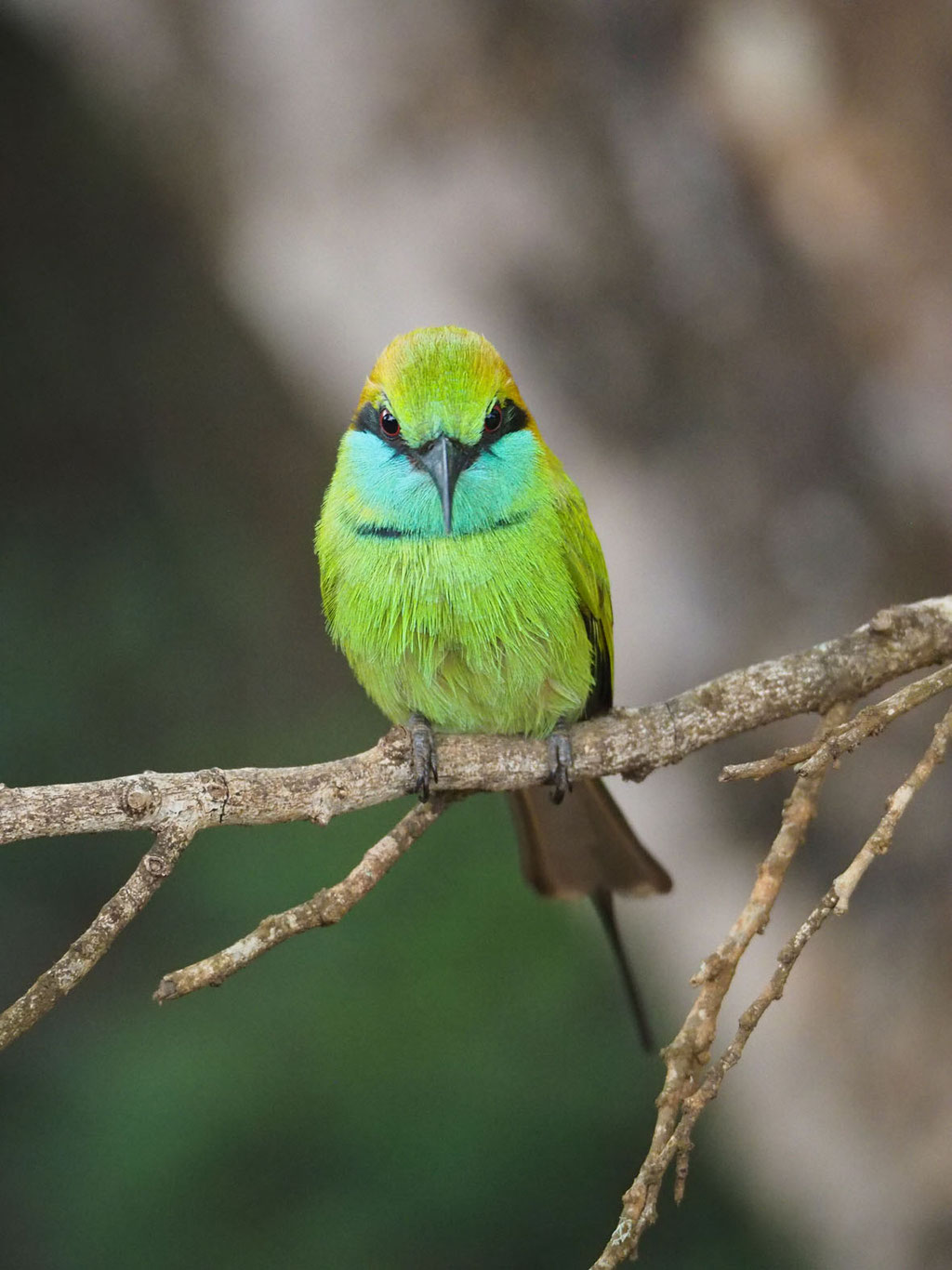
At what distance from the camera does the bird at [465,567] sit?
1.83 meters

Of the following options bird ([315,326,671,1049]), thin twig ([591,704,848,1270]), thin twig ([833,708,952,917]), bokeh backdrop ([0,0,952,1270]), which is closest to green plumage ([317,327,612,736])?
bird ([315,326,671,1049])

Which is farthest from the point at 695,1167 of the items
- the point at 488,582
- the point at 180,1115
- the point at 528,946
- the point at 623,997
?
the point at 488,582

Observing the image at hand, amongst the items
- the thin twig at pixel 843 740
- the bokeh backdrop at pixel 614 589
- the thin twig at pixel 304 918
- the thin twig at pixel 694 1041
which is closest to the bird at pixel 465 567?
the thin twig at pixel 304 918

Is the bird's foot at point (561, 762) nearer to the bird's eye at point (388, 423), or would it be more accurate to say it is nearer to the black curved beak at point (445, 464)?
the black curved beak at point (445, 464)

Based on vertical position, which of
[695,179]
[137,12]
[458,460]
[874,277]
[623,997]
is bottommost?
[623,997]

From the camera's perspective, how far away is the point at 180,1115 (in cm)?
288

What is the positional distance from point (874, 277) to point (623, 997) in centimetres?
172

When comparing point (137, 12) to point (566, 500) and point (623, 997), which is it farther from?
point (623, 997)

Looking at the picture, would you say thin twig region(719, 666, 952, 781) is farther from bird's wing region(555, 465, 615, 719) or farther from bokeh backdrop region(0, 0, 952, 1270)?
bokeh backdrop region(0, 0, 952, 1270)

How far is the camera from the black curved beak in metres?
1.79

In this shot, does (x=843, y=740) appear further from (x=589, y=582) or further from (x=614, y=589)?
(x=614, y=589)

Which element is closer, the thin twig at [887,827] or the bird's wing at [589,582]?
the thin twig at [887,827]

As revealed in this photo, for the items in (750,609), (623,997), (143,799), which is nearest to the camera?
(143,799)

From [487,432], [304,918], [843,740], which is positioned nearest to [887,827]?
[843,740]
